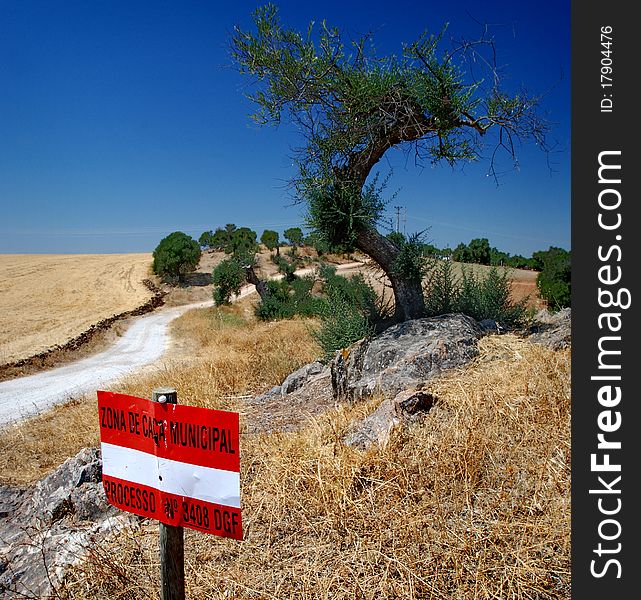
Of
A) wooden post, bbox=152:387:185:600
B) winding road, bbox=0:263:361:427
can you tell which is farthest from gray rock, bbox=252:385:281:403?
winding road, bbox=0:263:361:427

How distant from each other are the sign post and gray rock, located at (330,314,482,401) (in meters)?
Answer: 3.82

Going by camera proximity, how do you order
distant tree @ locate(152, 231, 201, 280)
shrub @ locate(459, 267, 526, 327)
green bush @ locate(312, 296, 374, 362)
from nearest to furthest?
green bush @ locate(312, 296, 374, 362) < shrub @ locate(459, 267, 526, 327) < distant tree @ locate(152, 231, 201, 280)

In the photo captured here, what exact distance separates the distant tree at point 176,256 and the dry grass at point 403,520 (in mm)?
39654

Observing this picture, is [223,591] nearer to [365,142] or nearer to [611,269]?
[611,269]

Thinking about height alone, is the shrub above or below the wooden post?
above

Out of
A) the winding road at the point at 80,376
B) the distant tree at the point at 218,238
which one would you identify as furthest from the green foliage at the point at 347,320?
the distant tree at the point at 218,238

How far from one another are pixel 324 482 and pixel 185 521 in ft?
5.75

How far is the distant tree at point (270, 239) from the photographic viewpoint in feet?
200

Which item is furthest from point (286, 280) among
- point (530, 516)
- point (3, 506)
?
point (530, 516)

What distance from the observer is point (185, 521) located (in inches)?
92.7

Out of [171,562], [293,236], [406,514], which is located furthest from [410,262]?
[293,236]

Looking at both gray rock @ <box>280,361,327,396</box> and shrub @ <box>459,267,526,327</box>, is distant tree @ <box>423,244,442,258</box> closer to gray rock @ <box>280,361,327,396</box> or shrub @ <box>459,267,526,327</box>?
shrub @ <box>459,267,526,327</box>

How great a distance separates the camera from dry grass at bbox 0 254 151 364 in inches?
797

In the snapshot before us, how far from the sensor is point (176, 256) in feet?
139
